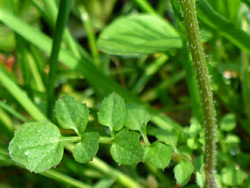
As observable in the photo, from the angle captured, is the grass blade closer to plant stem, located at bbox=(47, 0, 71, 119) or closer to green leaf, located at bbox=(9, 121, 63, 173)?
plant stem, located at bbox=(47, 0, 71, 119)

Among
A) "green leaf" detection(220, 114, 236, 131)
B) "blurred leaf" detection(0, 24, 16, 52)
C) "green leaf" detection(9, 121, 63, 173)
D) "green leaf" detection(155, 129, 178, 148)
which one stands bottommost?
"blurred leaf" detection(0, 24, 16, 52)

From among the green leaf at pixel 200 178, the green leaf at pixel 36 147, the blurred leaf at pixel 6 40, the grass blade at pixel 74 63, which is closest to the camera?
the green leaf at pixel 36 147

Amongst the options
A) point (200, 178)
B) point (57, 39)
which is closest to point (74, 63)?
point (57, 39)

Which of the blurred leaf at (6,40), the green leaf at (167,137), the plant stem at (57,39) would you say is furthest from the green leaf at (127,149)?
the blurred leaf at (6,40)

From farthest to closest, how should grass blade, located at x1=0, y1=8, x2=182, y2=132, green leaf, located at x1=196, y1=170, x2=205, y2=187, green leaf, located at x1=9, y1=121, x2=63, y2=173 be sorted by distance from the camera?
grass blade, located at x1=0, y1=8, x2=182, y2=132, green leaf, located at x1=196, y1=170, x2=205, y2=187, green leaf, located at x1=9, y1=121, x2=63, y2=173

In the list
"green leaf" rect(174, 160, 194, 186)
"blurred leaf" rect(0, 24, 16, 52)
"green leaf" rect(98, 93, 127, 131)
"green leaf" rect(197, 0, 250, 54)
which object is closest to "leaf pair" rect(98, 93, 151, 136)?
"green leaf" rect(98, 93, 127, 131)

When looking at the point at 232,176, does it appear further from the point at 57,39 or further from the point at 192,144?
the point at 57,39

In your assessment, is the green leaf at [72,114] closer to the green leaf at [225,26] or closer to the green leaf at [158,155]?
the green leaf at [158,155]
